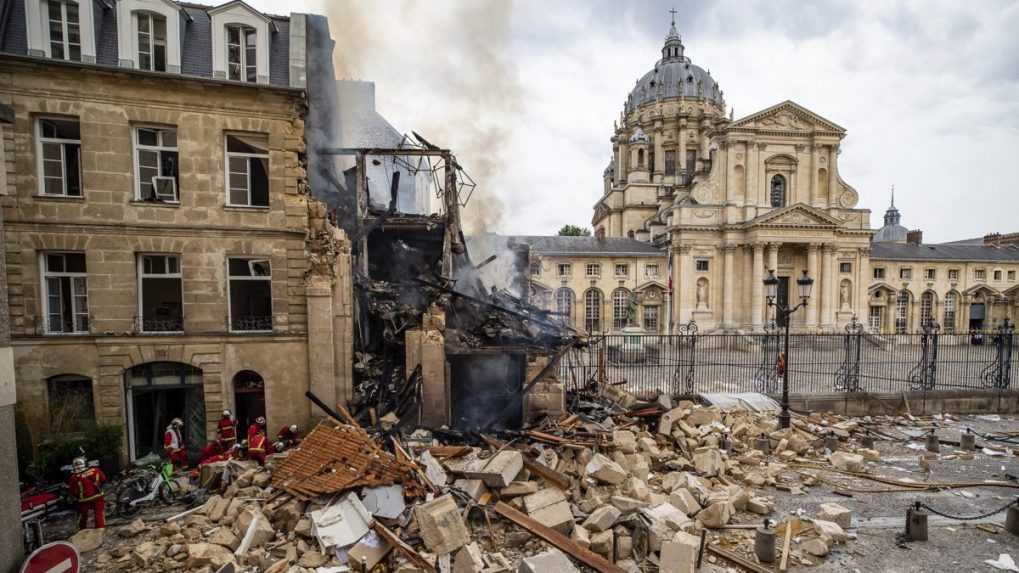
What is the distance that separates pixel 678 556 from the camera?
6332 millimetres

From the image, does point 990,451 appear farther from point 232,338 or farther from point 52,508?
point 52,508

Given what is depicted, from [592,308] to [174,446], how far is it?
117ft

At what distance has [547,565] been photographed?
19.5ft

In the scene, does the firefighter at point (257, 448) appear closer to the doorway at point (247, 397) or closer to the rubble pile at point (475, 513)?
the rubble pile at point (475, 513)

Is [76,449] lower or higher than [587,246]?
lower

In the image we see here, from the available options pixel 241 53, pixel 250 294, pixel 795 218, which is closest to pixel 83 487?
pixel 250 294

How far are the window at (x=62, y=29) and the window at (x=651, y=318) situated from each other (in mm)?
39477

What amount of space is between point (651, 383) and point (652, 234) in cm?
3264

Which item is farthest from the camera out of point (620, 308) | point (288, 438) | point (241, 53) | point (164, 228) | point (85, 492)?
point (620, 308)

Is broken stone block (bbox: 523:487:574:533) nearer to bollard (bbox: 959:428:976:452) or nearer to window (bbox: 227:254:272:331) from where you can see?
window (bbox: 227:254:272:331)

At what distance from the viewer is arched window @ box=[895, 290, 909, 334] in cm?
4400

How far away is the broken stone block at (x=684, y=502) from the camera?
7867mm

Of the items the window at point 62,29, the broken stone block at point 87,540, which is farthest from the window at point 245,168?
the broken stone block at point 87,540

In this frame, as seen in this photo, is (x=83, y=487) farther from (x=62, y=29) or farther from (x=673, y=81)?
(x=673, y=81)
